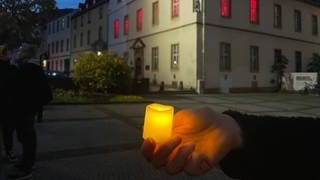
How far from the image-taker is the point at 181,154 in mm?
1384

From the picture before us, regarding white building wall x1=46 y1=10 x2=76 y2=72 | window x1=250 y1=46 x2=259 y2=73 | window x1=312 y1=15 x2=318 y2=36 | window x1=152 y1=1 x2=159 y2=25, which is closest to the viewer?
window x1=250 y1=46 x2=259 y2=73

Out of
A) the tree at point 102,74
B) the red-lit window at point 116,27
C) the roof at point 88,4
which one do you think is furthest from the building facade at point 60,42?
the tree at point 102,74

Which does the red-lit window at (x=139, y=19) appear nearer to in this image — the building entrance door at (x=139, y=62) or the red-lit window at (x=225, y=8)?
the building entrance door at (x=139, y=62)

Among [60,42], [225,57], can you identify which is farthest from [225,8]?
[60,42]

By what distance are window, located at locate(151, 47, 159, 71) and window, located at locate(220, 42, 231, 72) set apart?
5345 millimetres

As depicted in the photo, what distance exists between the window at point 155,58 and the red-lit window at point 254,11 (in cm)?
772

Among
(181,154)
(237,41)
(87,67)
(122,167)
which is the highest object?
(237,41)

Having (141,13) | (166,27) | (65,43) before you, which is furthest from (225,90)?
(65,43)

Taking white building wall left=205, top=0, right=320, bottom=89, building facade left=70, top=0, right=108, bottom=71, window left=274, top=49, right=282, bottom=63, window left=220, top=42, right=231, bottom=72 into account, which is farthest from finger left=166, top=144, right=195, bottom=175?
building facade left=70, top=0, right=108, bottom=71

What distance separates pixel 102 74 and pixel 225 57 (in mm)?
11621

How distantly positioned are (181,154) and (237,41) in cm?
3299

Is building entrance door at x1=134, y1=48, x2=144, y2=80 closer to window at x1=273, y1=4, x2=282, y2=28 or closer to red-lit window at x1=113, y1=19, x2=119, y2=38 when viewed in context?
red-lit window at x1=113, y1=19, x2=119, y2=38

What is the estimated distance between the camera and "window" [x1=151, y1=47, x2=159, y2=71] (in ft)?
115

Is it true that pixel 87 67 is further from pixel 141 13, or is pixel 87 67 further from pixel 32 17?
pixel 141 13
